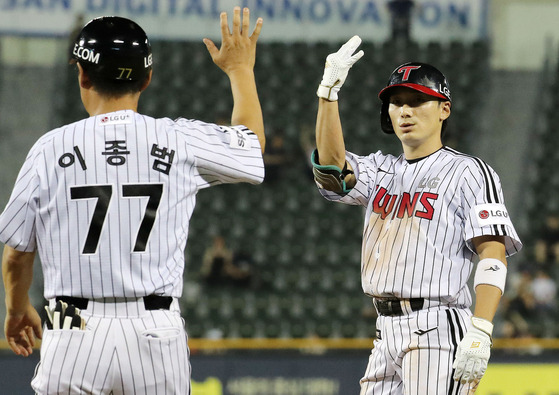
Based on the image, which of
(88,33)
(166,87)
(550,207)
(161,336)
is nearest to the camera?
(161,336)

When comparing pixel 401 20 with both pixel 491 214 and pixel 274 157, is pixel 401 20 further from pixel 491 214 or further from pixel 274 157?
pixel 491 214

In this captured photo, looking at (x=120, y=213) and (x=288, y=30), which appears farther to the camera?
(x=288, y=30)

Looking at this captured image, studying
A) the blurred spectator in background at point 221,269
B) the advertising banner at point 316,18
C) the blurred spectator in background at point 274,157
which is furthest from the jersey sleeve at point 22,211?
the advertising banner at point 316,18

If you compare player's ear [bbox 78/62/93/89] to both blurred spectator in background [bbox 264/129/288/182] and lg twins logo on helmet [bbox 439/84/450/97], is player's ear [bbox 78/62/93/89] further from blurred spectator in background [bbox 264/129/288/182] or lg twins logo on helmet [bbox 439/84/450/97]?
blurred spectator in background [bbox 264/129/288/182]

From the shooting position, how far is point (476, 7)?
1485 cm

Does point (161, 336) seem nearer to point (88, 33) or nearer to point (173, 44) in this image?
point (88, 33)

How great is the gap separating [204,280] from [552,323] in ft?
13.7

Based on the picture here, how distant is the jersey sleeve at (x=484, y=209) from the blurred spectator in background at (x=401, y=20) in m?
10.9

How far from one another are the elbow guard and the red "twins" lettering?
0.54ft

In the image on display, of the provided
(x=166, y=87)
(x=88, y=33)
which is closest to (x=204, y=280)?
(x=166, y=87)

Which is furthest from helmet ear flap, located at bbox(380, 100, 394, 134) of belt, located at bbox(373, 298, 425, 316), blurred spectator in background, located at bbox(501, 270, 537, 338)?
blurred spectator in background, located at bbox(501, 270, 537, 338)

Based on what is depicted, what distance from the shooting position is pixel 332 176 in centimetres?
449

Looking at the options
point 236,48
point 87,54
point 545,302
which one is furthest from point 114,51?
point 545,302

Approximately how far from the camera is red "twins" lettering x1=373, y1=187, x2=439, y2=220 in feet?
14.1
